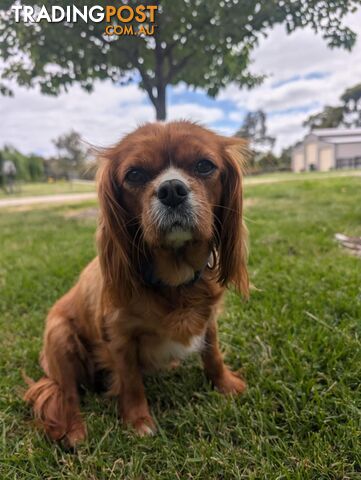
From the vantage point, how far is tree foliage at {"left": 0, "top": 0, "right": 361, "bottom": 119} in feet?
13.7

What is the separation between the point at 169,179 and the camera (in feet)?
5.02

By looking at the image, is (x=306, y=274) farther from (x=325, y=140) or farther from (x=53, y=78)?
(x=325, y=140)

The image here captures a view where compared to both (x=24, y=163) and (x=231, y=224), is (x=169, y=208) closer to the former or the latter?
(x=231, y=224)

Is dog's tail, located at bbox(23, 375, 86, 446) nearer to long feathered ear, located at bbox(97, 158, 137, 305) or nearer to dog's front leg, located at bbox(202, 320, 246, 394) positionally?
long feathered ear, located at bbox(97, 158, 137, 305)

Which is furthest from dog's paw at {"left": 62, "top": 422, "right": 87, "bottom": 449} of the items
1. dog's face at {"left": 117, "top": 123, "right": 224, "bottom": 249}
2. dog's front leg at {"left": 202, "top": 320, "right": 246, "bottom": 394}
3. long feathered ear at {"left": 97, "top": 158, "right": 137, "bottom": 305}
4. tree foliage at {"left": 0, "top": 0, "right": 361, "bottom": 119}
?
tree foliage at {"left": 0, "top": 0, "right": 361, "bottom": 119}

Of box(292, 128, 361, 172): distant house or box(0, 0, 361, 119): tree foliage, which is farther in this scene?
box(292, 128, 361, 172): distant house

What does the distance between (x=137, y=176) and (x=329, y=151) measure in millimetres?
31900

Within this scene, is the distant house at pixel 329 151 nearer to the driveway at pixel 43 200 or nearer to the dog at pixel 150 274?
the driveway at pixel 43 200

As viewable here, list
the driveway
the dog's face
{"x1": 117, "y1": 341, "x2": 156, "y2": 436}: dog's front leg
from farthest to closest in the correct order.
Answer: the driveway → {"x1": 117, "y1": 341, "x2": 156, "y2": 436}: dog's front leg → the dog's face

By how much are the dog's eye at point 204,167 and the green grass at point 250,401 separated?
1073 millimetres

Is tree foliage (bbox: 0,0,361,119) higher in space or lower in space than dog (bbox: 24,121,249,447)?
higher

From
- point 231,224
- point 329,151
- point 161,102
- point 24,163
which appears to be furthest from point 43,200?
point 329,151

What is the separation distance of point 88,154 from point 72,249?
9.03 feet

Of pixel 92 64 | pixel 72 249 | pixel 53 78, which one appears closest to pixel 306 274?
pixel 72 249
